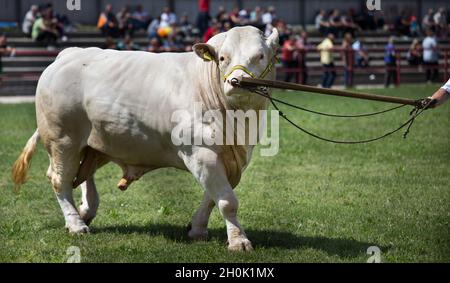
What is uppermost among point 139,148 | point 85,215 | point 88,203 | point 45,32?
point 45,32

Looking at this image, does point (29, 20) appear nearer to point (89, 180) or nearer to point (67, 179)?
point (89, 180)

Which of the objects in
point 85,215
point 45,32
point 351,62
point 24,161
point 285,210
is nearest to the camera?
point 85,215

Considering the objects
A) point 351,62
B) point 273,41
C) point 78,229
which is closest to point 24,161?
point 78,229

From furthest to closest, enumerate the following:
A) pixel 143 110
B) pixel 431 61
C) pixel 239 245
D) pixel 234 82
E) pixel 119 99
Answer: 1. pixel 431 61
2. pixel 119 99
3. pixel 143 110
4. pixel 239 245
5. pixel 234 82

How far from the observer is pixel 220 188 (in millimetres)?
7664

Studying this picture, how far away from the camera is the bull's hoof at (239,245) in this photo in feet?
25.0

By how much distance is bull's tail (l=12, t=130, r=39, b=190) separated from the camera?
914cm

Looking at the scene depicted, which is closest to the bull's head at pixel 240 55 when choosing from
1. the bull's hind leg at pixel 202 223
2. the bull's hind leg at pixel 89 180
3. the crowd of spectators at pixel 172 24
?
the bull's hind leg at pixel 202 223

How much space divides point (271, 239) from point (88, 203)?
6.34 ft

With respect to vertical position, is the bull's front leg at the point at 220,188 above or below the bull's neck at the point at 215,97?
below

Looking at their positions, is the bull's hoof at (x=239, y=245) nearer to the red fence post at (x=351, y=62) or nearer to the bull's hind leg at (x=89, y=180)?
the bull's hind leg at (x=89, y=180)

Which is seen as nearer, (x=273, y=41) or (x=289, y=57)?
(x=273, y=41)
